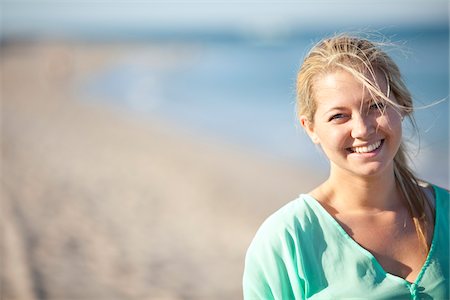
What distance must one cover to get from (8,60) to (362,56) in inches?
1845

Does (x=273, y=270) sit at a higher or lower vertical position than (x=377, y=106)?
lower

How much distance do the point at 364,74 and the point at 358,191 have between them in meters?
0.46

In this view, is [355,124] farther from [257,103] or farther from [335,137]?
[257,103]

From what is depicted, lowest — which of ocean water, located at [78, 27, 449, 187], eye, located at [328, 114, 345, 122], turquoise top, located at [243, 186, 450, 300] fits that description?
turquoise top, located at [243, 186, 450, 300]

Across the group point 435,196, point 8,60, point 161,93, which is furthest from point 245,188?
→ point 8,60

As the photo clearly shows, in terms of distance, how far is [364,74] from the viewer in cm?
219

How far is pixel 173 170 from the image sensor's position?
440 inches

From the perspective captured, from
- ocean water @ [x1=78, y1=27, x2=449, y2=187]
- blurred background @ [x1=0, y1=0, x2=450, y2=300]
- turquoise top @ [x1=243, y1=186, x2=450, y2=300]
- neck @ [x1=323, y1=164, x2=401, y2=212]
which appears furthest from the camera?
ocean water @ [x1=78, y1=27, x2=449, y2=187]

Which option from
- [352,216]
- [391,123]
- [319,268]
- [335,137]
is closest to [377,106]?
[391,123]

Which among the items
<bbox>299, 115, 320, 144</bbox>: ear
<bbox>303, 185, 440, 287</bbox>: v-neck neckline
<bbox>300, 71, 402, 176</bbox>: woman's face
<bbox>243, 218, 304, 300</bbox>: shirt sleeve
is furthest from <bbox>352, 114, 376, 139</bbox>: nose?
<bbox>243, 218, 304, 300</bbox>: shirt sleeve

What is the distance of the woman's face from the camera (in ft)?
7.15

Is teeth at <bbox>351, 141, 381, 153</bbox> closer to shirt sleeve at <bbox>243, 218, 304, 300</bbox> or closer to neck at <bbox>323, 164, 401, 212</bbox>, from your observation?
neck at <bbox>323, 164, 401, 212</bbox>

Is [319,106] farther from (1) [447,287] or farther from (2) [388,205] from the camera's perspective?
(1) [447,287]

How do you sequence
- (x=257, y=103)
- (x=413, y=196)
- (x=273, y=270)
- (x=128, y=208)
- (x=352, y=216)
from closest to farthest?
(x=273, y=270) < (x=352, y=216) < (x=413, y=196) < (x=128, y=208) < (x=257, y=103)
